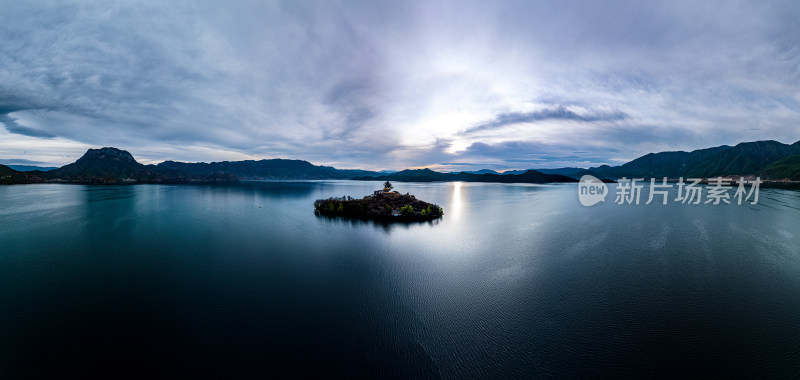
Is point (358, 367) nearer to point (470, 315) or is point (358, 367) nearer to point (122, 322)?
point (470, 315)

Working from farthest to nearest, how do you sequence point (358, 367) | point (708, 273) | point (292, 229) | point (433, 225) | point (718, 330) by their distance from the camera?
point (433, 225) → point (292, 229) → point (708, 273) → point (718, 330) → point (358, 367)

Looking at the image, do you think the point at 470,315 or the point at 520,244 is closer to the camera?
the point at 470,315

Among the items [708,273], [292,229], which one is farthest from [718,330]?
[292,229]

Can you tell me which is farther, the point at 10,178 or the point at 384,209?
the point at 10,178

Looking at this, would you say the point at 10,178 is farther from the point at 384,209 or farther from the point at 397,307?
the point at 397,307
